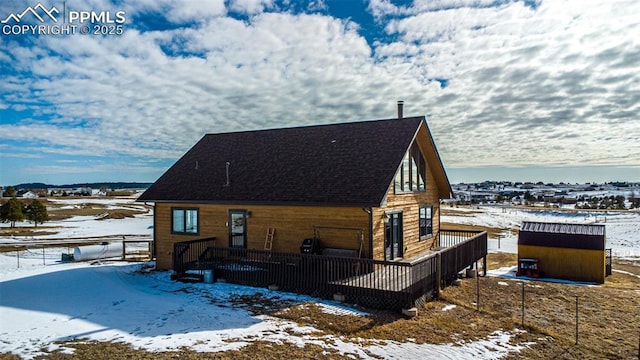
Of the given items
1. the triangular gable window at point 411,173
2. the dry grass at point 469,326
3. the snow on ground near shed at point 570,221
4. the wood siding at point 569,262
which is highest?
the triangular gable window at point 411,173

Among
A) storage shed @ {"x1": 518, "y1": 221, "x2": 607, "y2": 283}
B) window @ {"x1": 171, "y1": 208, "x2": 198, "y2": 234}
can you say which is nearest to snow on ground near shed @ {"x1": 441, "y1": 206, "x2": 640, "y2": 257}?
storage shed @ {"x1": 518, "y1": 221, "x2": 607, "y2": 283}

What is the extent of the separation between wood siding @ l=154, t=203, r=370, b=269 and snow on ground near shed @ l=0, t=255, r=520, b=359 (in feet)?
7.97

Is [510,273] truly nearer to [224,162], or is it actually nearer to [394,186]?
[394,186]

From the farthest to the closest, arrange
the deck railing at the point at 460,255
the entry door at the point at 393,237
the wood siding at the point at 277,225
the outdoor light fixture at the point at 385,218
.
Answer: the entry door at the point at 393,237
the outdoor light fixture at the point at 385,218
the deck railing at the point at 460,255
the wood siding at the point at 277,225

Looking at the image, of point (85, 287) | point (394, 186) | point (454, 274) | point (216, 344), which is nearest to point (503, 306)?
point (454, 274)

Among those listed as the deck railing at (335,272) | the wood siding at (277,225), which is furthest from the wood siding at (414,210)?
the deck railing at (335,272)

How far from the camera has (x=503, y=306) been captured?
13.8m

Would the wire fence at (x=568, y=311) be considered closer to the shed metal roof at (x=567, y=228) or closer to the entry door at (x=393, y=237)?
the entry door at (x=393, y=237)

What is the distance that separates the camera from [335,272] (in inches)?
510

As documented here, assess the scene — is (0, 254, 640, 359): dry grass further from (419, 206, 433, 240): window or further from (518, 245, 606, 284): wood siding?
(518, 245, 606, 284): wood siding

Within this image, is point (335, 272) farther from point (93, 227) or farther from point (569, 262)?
point (93, 227)

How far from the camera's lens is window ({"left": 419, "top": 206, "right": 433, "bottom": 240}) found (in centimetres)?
1858

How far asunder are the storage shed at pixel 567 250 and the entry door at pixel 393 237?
11.5m

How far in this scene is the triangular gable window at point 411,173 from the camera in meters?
16.4
